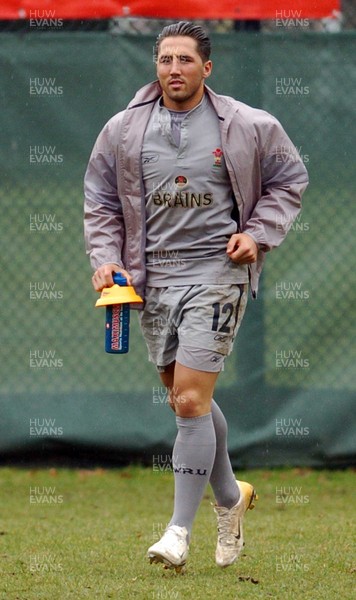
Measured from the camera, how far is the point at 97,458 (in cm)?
691

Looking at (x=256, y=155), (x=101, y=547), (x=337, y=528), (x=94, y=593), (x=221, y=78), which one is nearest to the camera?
(x=94, y=593)

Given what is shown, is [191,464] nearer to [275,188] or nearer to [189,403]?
[189,403]

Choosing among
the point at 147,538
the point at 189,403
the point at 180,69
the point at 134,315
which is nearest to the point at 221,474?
the point at 189,403

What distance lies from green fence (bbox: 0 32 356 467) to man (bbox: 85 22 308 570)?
7.29 feet

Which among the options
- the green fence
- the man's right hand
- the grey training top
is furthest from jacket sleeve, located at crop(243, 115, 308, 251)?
the green fence

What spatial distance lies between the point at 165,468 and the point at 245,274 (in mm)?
2596

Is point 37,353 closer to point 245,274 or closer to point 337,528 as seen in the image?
point 337,528

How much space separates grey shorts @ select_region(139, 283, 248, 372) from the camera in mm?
4363

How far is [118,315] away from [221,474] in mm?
804

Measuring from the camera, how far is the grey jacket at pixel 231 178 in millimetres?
4457

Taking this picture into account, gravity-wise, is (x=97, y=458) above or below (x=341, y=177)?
below

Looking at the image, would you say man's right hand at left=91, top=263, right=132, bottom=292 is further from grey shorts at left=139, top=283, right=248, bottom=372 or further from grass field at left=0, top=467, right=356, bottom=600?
grass field at left=0, top=467, right=356, bottom=600

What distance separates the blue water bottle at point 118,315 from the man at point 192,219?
5cm

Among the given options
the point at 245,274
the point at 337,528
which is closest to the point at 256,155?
the point at 245,274
